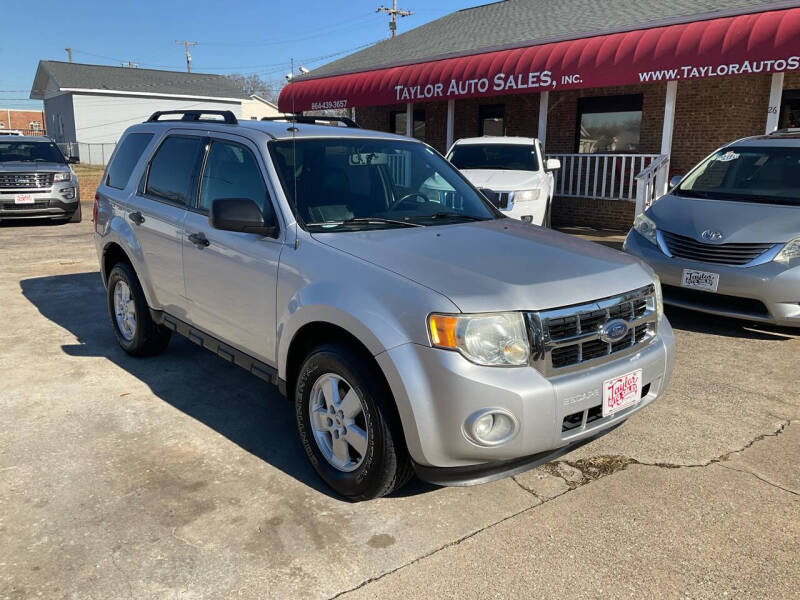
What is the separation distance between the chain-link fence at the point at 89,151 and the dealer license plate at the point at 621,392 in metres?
36.0

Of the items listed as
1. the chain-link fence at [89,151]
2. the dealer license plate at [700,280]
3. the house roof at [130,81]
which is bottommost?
the dealer license plate at [700,280]

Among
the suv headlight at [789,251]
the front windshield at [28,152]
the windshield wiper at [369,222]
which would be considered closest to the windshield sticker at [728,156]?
the suv headlight at [789,251]

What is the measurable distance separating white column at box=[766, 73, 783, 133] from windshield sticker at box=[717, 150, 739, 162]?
525 centimetres

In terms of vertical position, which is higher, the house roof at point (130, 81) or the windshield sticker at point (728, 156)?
the house roof at point (130, 81)

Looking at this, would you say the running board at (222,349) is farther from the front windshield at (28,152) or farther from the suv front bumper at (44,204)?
the front windshield at (28,152)

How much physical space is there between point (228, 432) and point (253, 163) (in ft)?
5.25

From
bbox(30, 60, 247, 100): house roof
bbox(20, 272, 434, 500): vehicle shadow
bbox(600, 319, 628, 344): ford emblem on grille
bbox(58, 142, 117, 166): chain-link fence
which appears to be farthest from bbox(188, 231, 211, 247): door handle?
bbox(30, 60, 247, 100): house roof

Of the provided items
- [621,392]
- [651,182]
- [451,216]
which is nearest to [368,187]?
[451,216]

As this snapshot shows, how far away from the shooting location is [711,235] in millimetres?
5883

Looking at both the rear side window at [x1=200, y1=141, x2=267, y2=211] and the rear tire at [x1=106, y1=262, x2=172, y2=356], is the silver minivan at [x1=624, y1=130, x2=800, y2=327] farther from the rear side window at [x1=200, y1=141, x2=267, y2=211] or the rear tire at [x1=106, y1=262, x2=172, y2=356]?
the rear tire at [x1=106, y1=262, x2=172, y2=356]

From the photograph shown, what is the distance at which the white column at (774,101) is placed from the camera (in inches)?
453

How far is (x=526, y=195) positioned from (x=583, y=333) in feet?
23.8

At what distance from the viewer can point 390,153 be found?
4258mm

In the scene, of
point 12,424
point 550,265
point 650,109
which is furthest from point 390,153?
point 650,109
